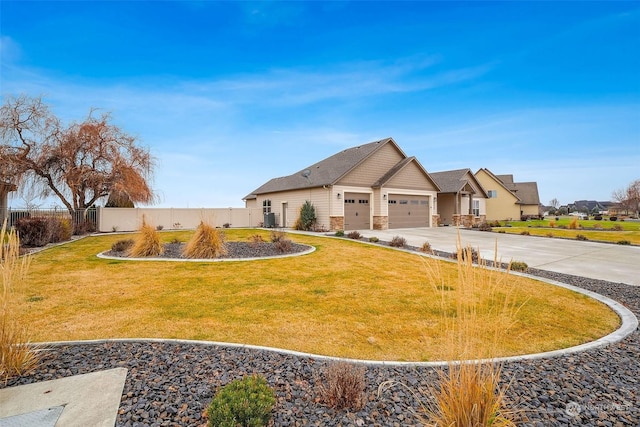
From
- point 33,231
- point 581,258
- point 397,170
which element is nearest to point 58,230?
point 33,231

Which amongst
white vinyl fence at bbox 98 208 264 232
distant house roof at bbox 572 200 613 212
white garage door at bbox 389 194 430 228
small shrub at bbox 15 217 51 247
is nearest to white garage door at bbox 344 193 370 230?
white garage door at bbox 389 194 430 228

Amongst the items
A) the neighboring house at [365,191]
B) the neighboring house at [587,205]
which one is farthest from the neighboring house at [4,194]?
the neighboring house at [587,205]

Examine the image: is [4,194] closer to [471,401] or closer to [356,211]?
[356,211]

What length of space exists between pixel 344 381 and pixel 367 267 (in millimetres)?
6349

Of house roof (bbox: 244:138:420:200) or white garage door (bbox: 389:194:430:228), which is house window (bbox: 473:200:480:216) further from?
house roof (bbox: 244:138:420:200)

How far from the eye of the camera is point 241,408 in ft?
6.78

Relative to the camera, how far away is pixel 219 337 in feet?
12.8

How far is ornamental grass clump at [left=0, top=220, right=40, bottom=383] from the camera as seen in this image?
2848 millimetres

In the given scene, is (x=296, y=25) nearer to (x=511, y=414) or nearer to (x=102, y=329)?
(x=102, y=329)

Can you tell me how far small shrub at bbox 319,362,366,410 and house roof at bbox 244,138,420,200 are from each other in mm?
16962

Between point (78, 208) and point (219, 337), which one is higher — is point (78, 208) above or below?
above

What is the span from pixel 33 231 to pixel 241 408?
14.8 m

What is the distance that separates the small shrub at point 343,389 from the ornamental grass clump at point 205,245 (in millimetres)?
7857

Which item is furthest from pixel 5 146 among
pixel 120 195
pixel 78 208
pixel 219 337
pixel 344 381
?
pixel 344 381
